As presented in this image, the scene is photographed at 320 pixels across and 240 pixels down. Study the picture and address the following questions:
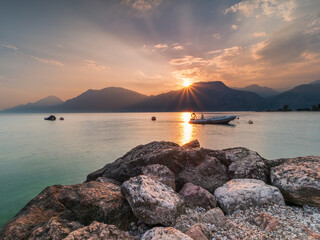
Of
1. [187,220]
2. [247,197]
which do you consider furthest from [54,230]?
[247,197]

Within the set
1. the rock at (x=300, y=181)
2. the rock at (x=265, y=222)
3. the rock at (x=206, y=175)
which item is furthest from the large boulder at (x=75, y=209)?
the rock at (x=300, y=181)

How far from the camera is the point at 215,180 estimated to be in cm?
666

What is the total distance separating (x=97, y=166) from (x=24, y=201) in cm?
761

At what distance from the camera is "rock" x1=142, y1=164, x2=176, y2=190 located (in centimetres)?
593

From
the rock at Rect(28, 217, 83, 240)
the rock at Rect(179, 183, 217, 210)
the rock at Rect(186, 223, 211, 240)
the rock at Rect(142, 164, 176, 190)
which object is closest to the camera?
the rock at Rect(28, 217, 83, 240)

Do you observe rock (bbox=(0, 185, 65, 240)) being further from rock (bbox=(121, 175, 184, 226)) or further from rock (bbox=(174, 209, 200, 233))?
rock (bbox=(174, 209, 200, 233))

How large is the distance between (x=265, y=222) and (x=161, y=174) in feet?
10.6

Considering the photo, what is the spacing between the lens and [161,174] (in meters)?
6.11

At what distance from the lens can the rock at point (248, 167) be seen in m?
6.52

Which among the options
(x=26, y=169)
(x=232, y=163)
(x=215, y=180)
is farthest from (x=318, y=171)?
(x=26, y=169)

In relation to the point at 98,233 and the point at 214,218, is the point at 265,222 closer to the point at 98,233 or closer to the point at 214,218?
the point at 214,218

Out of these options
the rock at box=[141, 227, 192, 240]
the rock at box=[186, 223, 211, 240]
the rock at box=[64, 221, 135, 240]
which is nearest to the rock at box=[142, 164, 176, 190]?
the rock at box=[186, 223, 211, 240]

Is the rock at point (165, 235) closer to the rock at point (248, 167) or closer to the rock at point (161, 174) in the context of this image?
the rock at point (161, 174)

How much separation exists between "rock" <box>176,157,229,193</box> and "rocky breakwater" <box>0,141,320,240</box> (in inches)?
1.6
